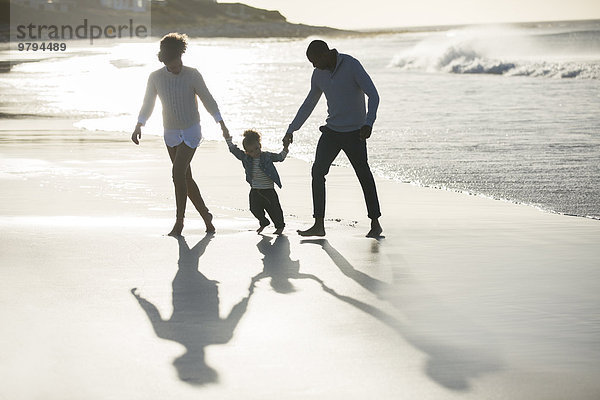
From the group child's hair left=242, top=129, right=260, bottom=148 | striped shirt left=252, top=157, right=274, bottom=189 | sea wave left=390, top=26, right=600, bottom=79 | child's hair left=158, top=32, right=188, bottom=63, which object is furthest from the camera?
sea wave left=390, top=26, right=600, bottom=79

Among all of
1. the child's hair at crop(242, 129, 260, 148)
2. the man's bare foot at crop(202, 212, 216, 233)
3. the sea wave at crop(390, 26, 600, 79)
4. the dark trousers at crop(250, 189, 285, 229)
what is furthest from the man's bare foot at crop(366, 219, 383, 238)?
the sea wave at crop(390, 26, 600, 79)

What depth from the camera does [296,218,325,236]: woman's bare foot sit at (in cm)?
883

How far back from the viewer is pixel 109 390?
4.58 meters

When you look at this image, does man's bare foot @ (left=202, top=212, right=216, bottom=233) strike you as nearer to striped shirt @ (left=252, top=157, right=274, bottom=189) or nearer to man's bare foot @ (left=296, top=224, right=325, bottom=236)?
striped shirt @ (left=252, top=157, right=274, bottom=189)

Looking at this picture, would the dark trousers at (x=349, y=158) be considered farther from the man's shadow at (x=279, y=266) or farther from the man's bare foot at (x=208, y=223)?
the man's bare foot at (x=208, y=223)

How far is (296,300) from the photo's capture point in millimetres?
6398

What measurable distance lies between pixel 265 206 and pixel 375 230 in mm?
1022

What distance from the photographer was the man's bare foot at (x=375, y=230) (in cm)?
877

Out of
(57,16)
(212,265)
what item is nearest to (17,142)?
(212,265)

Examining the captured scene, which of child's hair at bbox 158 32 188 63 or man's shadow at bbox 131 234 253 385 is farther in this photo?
child's hair at bbox 158 32 188 63

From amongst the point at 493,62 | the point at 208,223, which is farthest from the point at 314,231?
the point at 493,62

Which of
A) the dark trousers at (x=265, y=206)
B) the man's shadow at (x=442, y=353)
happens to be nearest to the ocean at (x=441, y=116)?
the dark trousers at (x=265, y=206)

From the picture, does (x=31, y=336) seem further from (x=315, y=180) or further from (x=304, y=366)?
(x=315, y=180)

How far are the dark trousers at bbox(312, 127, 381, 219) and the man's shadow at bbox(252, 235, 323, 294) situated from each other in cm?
52
